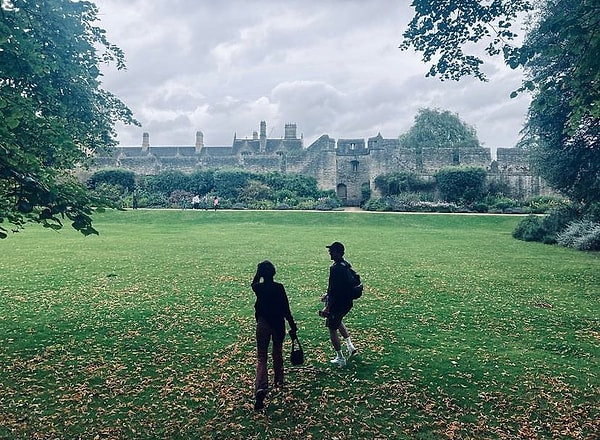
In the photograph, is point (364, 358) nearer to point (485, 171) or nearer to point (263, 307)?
point (263, 307)

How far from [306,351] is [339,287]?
139 centimetres

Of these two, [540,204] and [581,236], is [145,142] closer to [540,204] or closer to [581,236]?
[540,204]

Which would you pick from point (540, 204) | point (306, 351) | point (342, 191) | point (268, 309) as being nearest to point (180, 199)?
point (342, 191)

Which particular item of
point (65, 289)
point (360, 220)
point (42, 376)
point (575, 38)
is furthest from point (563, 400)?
point (360, 220)

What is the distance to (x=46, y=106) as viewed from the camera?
7219mm

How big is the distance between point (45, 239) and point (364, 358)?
17877 millimetres

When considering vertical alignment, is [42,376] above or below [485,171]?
below

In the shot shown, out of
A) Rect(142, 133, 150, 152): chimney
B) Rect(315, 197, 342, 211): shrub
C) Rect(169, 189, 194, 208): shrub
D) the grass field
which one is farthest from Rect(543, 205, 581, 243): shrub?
Rect(142, 133, 150, 152): chimney

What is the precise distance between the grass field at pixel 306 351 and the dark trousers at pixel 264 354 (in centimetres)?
24

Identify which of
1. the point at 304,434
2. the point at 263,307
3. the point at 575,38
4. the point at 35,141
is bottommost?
the point at 304,434

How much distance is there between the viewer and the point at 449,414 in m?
4.86

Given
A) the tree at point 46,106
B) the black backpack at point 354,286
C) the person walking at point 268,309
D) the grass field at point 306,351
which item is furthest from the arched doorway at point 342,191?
the person walking at point 268,309

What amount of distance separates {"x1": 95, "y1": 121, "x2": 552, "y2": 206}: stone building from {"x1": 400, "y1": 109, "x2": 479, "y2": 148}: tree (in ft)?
57.9

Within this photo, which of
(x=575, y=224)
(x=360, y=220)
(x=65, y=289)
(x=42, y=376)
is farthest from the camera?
(x=360, y=220)
